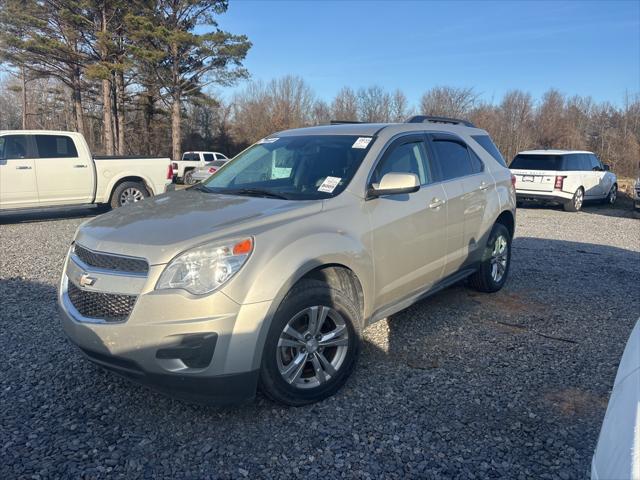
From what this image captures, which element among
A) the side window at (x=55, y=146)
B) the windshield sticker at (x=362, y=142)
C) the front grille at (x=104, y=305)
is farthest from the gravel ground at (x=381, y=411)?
the side window at (x=55, y=146)

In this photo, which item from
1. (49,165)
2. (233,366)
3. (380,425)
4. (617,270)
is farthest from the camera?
(49,165)

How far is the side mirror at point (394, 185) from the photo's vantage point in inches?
138

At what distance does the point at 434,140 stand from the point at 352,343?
229cm

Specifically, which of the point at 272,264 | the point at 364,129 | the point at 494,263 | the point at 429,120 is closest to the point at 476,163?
the point at 429,120

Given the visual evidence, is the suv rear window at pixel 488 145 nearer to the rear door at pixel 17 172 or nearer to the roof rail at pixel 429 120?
the roof rail at pixel 429 120

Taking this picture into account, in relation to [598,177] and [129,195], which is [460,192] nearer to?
[129,195]

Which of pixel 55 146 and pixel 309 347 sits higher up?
pixel 55 146

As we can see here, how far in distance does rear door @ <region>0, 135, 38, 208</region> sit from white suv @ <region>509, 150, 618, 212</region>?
12.8 m

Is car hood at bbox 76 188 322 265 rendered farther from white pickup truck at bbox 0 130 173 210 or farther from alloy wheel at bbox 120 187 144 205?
alloy wheel at bbox 120 187 144 205

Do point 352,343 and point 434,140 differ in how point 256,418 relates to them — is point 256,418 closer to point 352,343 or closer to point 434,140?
point 352,343

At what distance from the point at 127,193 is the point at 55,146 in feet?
6.04

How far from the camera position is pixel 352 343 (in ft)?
10.8

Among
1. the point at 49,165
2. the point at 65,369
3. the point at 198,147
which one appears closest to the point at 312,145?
the point at 65,369

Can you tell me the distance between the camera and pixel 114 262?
279 centimetres
